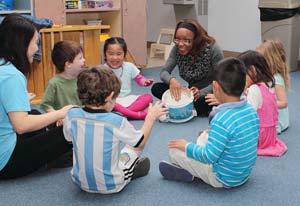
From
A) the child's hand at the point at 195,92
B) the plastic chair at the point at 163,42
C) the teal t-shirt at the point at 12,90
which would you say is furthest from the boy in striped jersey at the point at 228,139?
the plastic chair at the point at 163,42

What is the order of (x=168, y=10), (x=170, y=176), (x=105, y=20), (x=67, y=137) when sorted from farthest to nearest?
(x=168, y=10), (x=105, y=20), (x=170, y=176), (x=67, y=137)

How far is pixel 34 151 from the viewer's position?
1.95 meters

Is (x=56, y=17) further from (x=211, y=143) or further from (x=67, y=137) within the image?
(x=211, y=143)

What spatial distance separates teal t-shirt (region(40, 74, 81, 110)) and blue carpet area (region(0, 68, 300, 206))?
1.42 feet

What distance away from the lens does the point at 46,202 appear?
184 cm

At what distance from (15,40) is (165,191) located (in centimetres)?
93

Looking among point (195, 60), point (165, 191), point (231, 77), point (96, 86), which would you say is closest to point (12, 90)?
point (96, 86)

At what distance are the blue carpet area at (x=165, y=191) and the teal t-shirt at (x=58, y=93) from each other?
43 cm

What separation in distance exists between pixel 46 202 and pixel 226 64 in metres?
0.96

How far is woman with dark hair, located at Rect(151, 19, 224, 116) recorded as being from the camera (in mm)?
2920

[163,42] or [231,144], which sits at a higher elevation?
[163,42]

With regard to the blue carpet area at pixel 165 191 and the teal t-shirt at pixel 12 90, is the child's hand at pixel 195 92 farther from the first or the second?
the teal t-shirt at pixel 12 90

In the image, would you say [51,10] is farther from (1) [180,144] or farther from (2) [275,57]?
(1) [180,144]

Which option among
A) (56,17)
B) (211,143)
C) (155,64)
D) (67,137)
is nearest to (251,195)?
(211,143)
